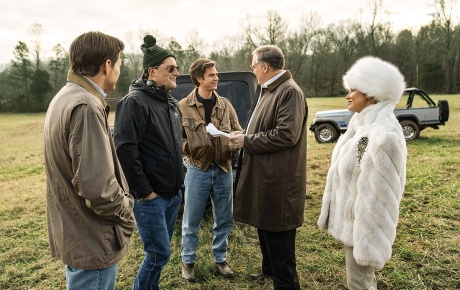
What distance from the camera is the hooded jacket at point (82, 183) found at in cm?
167

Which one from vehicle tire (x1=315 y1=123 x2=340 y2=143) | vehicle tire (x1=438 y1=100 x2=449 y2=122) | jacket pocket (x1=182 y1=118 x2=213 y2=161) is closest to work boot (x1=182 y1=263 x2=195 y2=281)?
jacket pocket (x1=182 y1=118 x2=213 y2=161)

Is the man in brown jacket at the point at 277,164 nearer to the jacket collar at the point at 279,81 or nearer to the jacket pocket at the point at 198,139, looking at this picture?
the jacket collar at the point at 279,81

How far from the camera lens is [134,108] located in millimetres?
2572

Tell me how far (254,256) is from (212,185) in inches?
42.7

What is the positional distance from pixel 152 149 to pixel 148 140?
0.08m

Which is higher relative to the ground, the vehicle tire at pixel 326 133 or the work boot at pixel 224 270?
the vehicle tire at pixel 326 133

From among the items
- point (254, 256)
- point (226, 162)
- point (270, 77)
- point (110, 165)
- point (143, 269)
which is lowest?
point (254, 256)

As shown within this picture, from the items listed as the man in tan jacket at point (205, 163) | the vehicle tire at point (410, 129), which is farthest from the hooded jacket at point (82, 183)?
the vehicle tire at point (410, 129)

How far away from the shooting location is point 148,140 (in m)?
2.65

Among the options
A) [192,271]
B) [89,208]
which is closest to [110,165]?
[89,208]

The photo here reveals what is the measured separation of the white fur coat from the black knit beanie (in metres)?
1.62

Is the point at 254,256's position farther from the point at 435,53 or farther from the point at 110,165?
the point at 435,53

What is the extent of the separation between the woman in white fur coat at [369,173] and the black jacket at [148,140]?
4.20 feet

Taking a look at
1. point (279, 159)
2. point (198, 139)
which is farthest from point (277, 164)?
point (198, 139)
